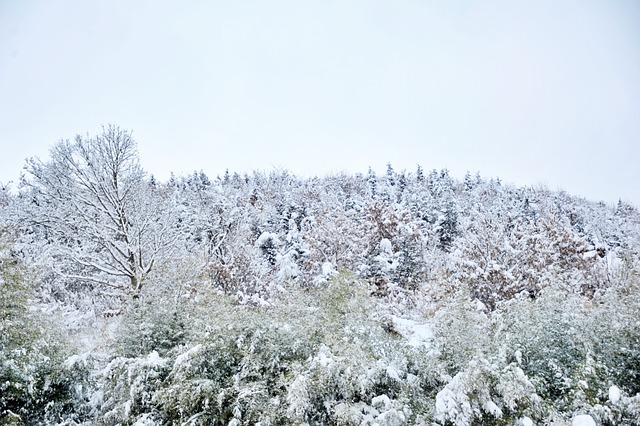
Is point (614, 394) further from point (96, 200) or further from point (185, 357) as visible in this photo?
point (96, 200)

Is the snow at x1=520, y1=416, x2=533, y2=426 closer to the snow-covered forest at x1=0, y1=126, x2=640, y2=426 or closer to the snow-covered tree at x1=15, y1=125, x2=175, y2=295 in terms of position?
the snow-covered forest at x1=0, y1=126, x2=640, y2=426

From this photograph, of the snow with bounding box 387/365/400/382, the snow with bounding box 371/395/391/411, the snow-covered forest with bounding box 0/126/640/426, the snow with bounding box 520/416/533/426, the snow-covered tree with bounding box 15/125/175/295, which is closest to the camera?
the snow with bounding box 520/416/533/426

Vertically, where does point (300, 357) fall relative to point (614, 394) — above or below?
above

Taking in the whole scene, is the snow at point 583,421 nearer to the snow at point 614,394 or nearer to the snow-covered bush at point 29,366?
the snow at point 614,394

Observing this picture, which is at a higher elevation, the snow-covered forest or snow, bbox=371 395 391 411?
the snow-covered forest

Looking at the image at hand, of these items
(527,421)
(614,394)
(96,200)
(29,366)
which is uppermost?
(96,200)

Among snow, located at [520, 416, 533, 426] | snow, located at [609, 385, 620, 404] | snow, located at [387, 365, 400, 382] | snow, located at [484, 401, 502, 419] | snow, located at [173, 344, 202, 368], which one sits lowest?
snow, located at [520, 416, 533, 426]

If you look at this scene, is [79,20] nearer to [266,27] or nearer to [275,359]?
[266,27]

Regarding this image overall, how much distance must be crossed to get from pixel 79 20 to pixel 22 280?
50.5 meters

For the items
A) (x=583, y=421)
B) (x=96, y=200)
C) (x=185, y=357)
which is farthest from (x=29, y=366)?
(x=96, y=200)

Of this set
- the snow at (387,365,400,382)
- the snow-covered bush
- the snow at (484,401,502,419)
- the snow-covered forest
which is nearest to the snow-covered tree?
the snow-covered forest

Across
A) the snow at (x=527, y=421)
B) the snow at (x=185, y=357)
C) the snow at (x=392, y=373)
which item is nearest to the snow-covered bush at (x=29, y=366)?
the snow at (x=185, y=357)

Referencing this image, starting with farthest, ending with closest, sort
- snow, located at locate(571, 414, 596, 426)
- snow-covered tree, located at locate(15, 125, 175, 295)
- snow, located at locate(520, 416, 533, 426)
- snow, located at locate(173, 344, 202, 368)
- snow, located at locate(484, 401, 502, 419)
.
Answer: snow-covered tree, located at locate(15, 125, 175, 295) < snow, located at locate(173, 344, 202, 368) < snow, located at locate(484, 401, 502, 419) < snow, located at locate(520, 416, 533, 426) < snow, located at locate(571, 414, 596, 426)

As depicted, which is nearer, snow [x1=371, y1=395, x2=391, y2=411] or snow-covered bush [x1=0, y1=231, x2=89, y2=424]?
snow [x1=371, y1=395, x2=391, y2=411]
